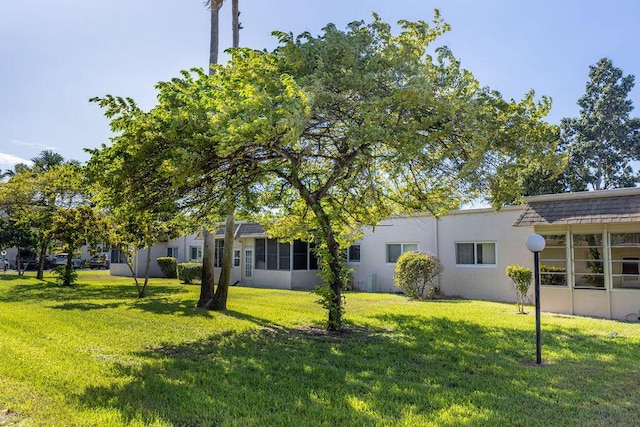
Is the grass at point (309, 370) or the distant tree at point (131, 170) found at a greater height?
the distant tree at point (131, 170)

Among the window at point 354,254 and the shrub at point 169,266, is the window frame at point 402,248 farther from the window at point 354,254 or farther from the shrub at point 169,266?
the shrub at point 169,266

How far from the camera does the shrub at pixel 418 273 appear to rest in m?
16.6

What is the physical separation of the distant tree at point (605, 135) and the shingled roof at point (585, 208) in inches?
706

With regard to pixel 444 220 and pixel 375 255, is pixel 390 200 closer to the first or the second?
pixel 444 220

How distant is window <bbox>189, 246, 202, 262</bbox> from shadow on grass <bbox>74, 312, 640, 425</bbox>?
20846 mm

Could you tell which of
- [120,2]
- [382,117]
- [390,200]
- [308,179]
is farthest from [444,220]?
[120,2]

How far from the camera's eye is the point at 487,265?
17.0 meters

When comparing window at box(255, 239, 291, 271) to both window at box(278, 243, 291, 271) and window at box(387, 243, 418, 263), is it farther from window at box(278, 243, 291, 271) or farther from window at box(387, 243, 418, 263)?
window at box(387, 243, 418, 263)

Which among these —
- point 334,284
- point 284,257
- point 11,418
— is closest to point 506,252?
point 334,284

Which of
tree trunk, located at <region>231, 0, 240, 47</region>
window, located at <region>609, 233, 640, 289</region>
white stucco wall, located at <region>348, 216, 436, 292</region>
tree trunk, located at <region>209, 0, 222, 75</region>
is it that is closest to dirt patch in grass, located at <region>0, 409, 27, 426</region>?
tree trunk, located at <region>209, 0, 222, 75</region>

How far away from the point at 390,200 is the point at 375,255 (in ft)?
32.4

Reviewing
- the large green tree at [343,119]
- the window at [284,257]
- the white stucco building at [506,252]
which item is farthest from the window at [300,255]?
the large green tree at [343,119]

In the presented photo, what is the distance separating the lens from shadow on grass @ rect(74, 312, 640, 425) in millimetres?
4598

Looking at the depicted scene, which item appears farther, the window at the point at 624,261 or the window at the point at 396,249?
the window at the point at 396,249
